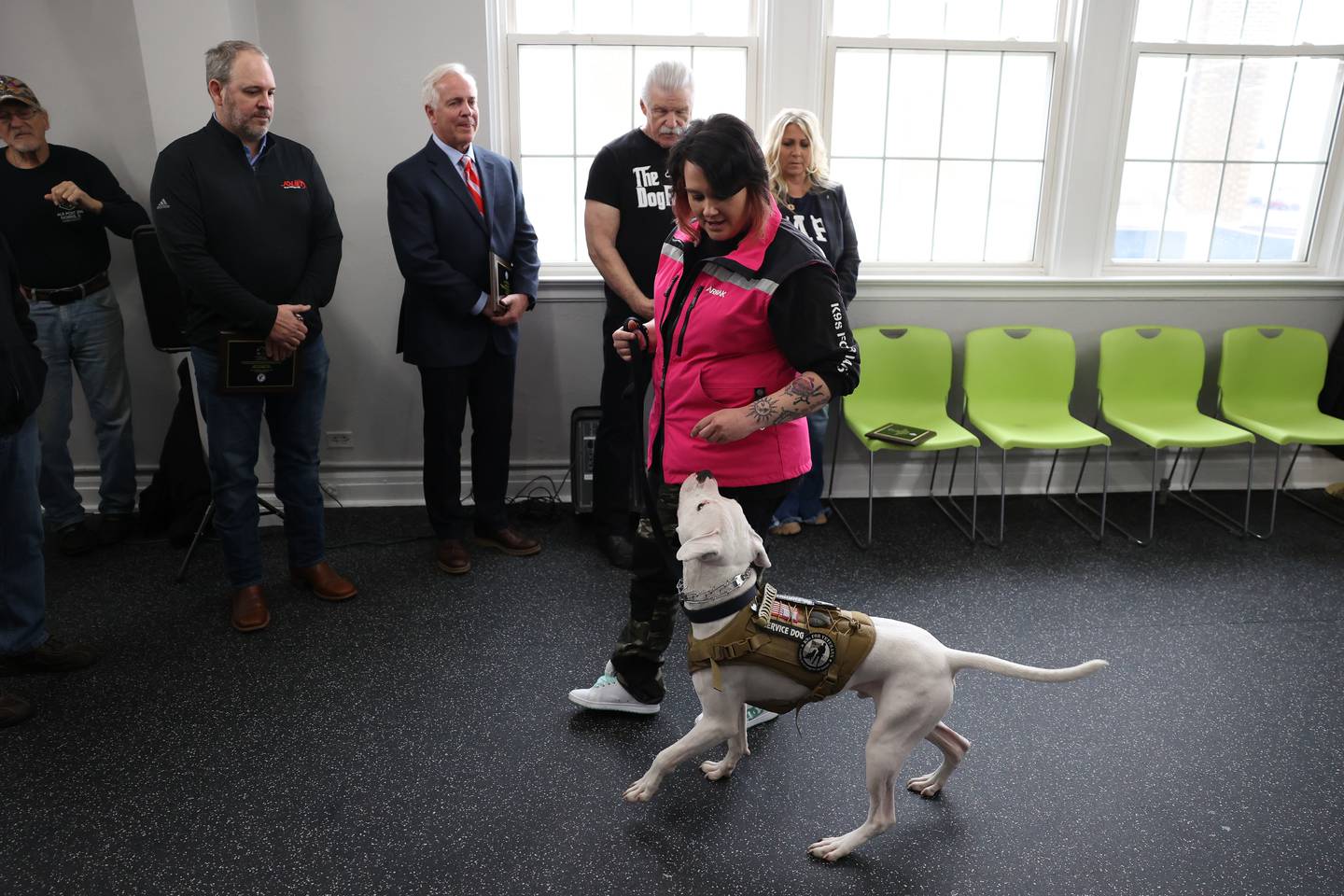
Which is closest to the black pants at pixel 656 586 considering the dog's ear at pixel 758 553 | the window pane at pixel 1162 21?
the dog's ear at pixel 758 553

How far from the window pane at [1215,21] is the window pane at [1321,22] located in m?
0.30

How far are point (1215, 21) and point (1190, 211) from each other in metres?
0.81

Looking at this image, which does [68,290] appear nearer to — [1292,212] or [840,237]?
[840,237]

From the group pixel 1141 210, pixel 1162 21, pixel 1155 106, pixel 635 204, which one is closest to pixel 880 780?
pixel 635 204

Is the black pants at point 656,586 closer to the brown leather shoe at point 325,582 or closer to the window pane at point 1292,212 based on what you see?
the brown leather shoe at point 325,582

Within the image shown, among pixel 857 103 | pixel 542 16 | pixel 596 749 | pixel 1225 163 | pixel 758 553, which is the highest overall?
pixel 542 16

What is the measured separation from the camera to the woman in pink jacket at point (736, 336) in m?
1.78

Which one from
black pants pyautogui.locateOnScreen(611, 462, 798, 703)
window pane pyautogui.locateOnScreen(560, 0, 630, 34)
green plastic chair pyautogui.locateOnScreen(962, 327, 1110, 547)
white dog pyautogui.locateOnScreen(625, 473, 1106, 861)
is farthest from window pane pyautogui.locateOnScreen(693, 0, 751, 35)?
white dog pyautogui.locateOnScreen(625, 473, 1106, 861)

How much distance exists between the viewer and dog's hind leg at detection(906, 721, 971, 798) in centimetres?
205

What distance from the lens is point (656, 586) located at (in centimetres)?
228

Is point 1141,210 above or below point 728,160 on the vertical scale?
below

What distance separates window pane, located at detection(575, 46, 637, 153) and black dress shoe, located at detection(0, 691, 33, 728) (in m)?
2.81

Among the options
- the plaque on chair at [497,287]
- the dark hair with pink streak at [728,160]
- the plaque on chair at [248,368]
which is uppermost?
the dark hair with pink streak at [728,160]

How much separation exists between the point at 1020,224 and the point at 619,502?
7.49 feet
